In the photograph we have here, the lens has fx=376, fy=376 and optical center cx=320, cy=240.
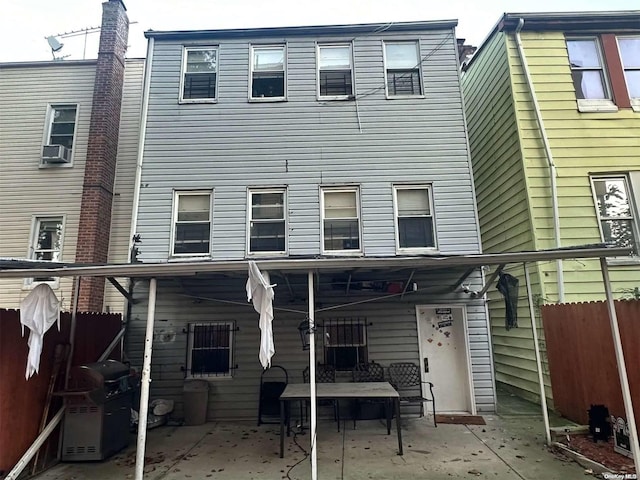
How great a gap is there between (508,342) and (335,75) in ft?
24.5

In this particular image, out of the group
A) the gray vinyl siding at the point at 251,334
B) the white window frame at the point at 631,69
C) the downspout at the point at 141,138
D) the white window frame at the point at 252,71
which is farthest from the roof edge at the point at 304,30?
the gray vinyl siding at the point at 251,334

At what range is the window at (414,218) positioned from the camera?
26.0ft

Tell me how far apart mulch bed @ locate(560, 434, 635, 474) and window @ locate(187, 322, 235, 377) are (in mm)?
6000

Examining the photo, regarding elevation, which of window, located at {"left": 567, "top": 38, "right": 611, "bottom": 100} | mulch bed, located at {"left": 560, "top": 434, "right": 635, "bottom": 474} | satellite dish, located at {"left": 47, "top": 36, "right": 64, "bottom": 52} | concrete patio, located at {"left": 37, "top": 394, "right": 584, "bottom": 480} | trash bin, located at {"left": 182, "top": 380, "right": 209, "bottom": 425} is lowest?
concrete patio, located at {"left": 37, "top": 394, "right": 584, "bottom": 480}

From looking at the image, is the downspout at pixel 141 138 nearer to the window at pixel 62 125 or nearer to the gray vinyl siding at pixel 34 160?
the gray vinyl siding at pixel 34 160

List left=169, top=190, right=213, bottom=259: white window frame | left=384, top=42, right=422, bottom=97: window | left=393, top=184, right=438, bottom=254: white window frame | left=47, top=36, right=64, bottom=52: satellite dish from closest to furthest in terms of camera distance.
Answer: left=393, top=184, right=438, bottom=254: white window frame, left=169, top=190, right=213, bottom=259: white window frame, left=384, top=42, right=422, bottom=97: window, left=47, top=36, right=64, bottom=52: satellite dish

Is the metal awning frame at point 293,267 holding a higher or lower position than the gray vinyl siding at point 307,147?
lower

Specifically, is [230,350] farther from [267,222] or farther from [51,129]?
[51,129]

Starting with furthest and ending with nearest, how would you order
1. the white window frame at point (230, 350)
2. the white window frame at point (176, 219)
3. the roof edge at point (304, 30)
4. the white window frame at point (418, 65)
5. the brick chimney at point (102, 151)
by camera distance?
the brick chimney at point (102, 151), the roof edge at point (304, 30), the white window frame at point (418, 65), the white window frame at point (176, 219), the white window frame at point (230, 350)

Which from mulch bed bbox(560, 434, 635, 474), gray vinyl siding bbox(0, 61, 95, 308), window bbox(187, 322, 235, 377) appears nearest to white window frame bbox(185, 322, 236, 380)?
window bbox(187, 322, 235, 377)

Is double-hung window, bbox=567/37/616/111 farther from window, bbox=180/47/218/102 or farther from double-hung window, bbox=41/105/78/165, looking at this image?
double-hung window, bbox=41/105/78/165

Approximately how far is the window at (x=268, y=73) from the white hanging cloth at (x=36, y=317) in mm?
5831

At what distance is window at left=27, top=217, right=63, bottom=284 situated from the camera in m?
9.66

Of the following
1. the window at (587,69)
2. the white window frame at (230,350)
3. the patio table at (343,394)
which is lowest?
the patio table at (343,394)
